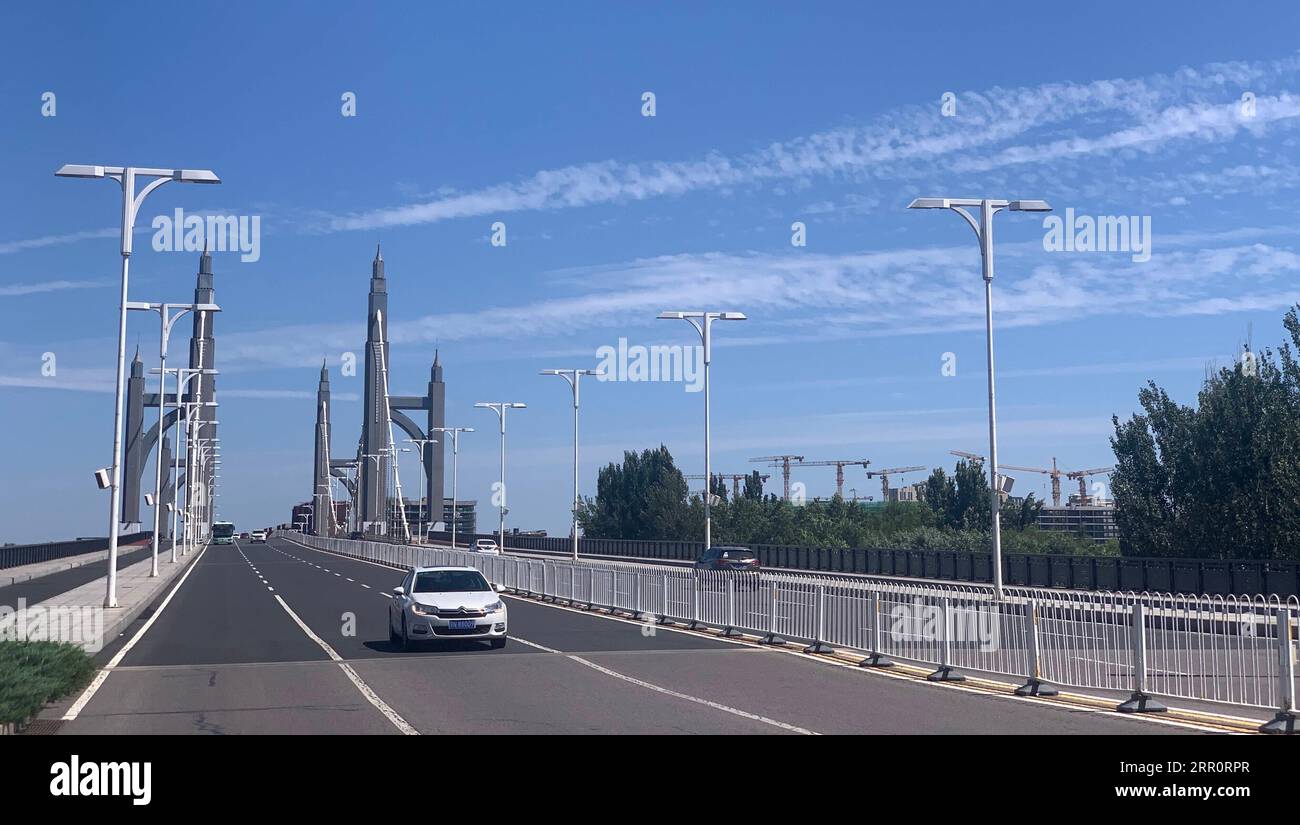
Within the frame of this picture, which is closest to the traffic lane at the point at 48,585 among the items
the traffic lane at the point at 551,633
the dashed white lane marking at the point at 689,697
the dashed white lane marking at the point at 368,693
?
the traffic lane at the point at 551,633

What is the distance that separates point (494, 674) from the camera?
676 inches

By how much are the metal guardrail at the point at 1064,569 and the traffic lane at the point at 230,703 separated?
19.6 m

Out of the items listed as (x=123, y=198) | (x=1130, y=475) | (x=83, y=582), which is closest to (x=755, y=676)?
(x=123, y=198)

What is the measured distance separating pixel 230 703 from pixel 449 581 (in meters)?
8.37

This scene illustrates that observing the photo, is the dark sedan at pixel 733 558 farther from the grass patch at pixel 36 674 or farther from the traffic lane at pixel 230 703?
the grass patch at pixel 36 674

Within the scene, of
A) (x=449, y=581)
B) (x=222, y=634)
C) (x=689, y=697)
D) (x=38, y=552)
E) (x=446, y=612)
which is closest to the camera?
(x=689, y=697)

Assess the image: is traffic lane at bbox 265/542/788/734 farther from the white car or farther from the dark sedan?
the dark sedan

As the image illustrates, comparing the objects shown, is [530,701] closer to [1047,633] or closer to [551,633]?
[1047,633]

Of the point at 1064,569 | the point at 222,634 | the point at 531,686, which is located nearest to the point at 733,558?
the point at 1064,569

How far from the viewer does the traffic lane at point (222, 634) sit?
2005 cm

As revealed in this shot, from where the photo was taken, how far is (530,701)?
557 inches

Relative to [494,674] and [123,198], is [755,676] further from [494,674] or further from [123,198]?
[123,198]

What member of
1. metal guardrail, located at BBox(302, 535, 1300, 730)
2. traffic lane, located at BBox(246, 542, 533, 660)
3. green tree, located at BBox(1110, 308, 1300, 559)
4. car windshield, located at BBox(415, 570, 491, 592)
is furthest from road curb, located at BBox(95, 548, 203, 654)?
green tree, located at BBox(1110, 308, 1300, 559)

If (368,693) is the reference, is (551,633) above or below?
below
